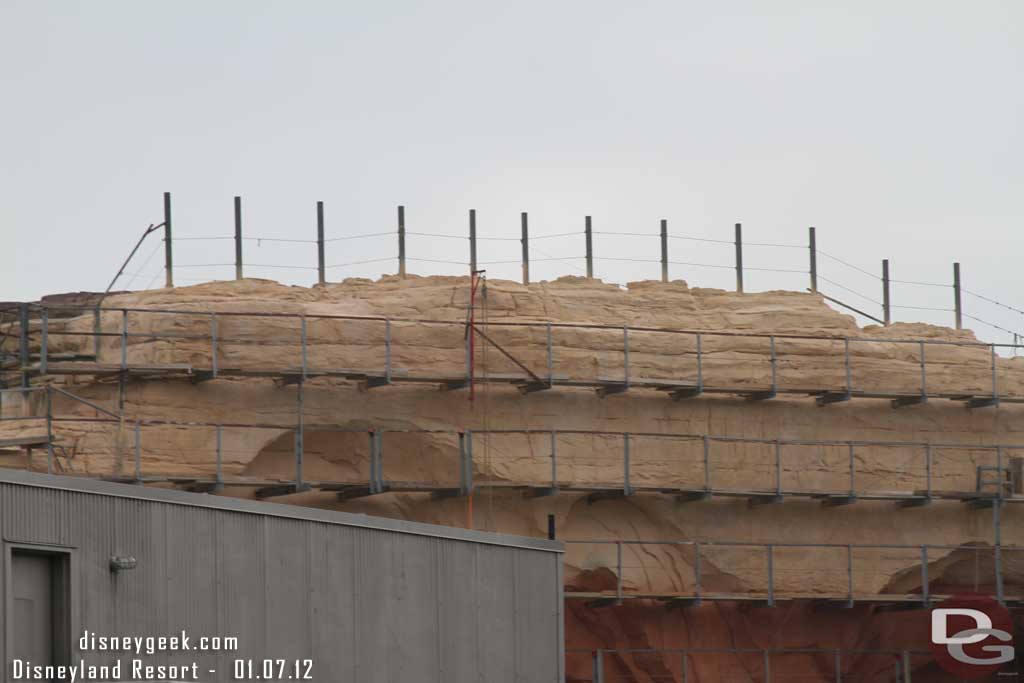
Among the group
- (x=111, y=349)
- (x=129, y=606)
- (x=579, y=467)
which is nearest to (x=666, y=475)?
(x=579, y=467)

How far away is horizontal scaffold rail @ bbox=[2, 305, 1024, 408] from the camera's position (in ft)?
119

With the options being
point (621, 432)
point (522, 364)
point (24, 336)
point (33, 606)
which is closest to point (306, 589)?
point (33, 606)

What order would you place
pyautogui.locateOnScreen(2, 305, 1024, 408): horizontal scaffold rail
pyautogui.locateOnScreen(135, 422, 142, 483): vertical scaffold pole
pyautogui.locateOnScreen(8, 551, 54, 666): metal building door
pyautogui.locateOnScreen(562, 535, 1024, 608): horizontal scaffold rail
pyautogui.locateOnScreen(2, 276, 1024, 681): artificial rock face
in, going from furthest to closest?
1. pyautogui.locateOnScreen(562, 535, 1024, 608): horizontal scaffold rail
2. pyautogui.locateOnScreen(2, 276, 1024, 681): artificial rock face
3. pyautogui.locateOnScreen(2, 305, 1024, 408): horizontal scaffold rail
4. pyautogui.locateOnScreen(135, 422, 142, 483): vertical scaffold pole
5. pyautogui.locateOnScreen(8, 551, 54, 666): metal building door

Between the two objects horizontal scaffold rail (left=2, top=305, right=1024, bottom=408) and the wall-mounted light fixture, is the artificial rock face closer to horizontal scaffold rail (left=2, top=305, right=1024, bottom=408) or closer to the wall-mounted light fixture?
horizontal scaffold rail (left=2, top=305, right=1024, bottom=408)

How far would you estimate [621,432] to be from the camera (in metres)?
39.2

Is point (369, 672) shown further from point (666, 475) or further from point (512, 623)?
point (666, 475)

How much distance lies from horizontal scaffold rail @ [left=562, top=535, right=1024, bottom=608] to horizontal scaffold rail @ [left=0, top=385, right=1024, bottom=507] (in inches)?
36.5

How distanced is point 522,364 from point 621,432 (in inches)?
90.2

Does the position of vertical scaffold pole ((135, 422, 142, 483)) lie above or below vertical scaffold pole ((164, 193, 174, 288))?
below

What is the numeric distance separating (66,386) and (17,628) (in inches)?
684

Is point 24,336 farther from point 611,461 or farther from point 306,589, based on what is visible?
point 306,589

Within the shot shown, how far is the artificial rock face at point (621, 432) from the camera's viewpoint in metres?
37.0

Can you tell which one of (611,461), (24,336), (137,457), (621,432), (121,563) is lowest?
(121,563)

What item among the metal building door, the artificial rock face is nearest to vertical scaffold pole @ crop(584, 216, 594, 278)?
the artificial rock face
